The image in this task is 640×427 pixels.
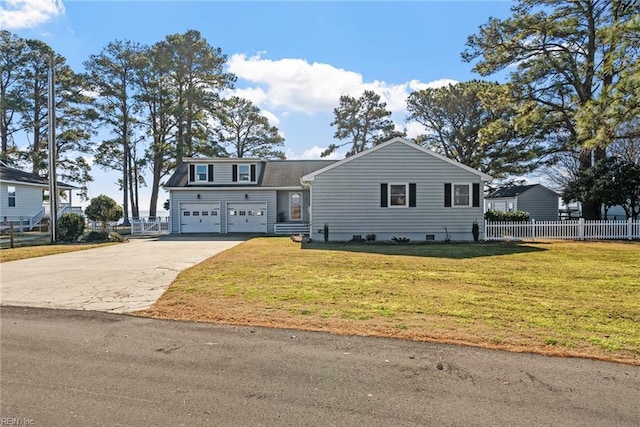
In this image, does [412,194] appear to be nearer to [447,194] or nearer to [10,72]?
[447,194]

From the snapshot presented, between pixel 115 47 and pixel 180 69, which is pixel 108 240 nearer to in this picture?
pixel 180 69

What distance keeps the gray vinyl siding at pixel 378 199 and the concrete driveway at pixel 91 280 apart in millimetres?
7159

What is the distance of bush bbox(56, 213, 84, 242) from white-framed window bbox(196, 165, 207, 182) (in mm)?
7624

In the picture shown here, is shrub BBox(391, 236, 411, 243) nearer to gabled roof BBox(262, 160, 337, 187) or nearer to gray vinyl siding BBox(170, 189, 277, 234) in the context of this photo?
gabled roof BBox(262, 160, 337, 187)

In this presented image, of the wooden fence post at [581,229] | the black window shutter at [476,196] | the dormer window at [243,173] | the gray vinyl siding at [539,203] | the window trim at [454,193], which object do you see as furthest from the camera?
the gray vinyl siding at [539,203]

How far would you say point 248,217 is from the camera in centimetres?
2466

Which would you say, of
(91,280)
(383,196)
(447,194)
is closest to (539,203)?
(447,194)

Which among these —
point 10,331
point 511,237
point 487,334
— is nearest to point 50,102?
point 10,331

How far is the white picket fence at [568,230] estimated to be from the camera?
723 inches

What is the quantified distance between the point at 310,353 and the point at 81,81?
38996 millimetres

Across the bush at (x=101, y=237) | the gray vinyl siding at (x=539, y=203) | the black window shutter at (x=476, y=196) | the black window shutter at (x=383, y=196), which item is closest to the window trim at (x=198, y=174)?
the bush at (x=101, y=237)

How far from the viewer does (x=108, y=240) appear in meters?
19.1

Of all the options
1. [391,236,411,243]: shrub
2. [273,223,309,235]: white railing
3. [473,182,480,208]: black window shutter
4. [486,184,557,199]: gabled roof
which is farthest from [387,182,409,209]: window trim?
[486,184,557,199]: gabled roof

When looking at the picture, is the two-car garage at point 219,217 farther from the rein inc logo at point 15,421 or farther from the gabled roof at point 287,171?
the rein inc logo at point 15,421
